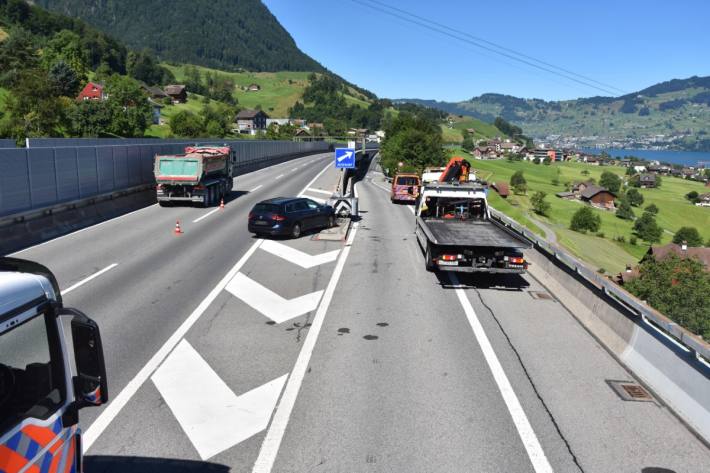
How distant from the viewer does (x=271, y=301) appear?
1249 cm

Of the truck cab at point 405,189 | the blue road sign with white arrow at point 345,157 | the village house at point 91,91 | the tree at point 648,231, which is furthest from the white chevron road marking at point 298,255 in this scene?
the village house at point 91,91

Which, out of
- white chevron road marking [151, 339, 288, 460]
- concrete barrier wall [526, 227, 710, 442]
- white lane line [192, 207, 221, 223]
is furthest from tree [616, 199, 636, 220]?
white chevron road marking [151, 339, 288, 460]

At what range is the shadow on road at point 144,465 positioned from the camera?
5844 mm

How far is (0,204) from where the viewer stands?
683 inches

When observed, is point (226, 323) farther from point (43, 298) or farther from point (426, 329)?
point (43, 298)

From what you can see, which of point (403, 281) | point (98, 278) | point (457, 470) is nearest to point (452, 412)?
point (457, 470)

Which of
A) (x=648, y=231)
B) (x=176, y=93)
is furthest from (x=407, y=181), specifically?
(x=176, y=93)

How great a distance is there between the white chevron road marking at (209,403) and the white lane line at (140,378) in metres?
0.19

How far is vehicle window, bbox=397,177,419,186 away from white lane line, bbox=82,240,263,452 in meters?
24.7

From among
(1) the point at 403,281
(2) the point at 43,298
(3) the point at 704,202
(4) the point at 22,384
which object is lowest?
(3) the point at 704,202

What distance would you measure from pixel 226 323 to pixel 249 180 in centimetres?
3744

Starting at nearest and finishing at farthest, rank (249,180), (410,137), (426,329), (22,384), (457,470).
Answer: (22,384) → (457,470) → (426,329) → (249,180) → (410,137)

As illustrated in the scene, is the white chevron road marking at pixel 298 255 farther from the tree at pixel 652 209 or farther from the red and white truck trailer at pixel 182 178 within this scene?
the tree at pixel 652 209

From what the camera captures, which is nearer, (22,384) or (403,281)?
(22,384)
